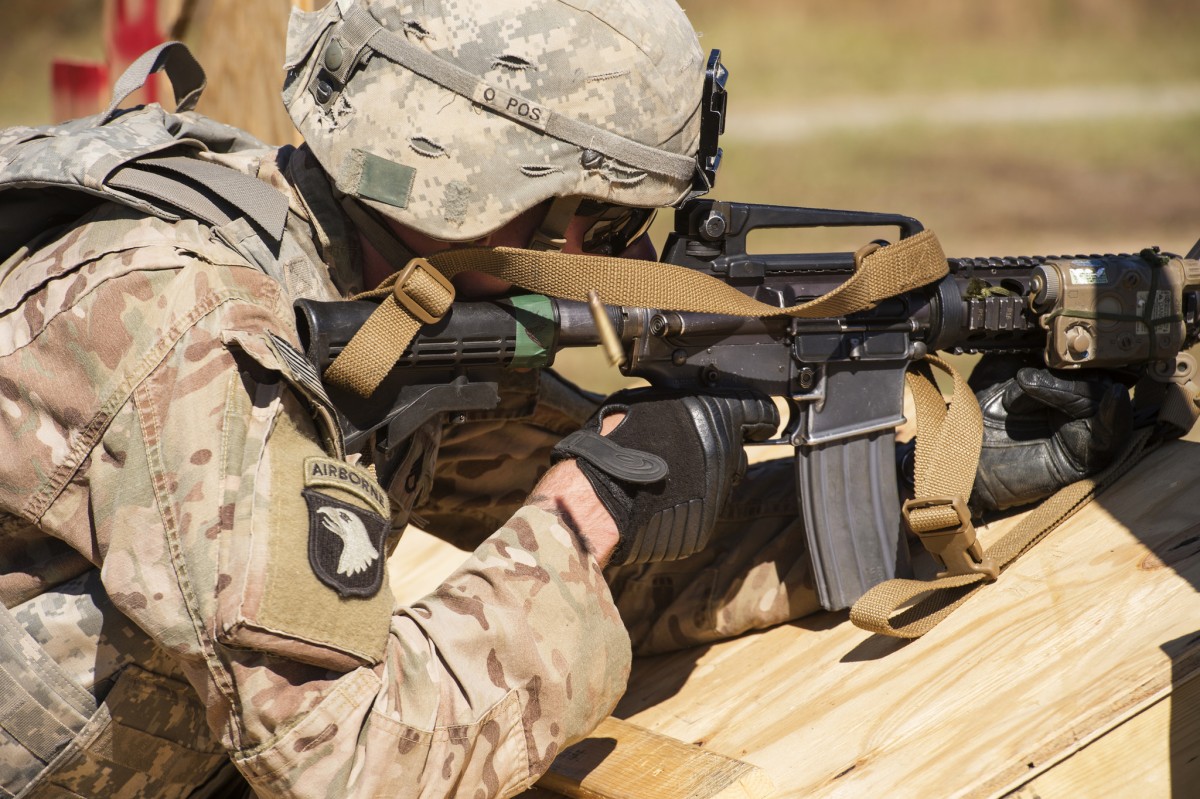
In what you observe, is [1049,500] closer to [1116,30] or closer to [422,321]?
[422,321]

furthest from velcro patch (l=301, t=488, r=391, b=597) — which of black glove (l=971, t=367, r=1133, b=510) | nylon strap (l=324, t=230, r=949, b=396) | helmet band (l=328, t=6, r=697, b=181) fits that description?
black glove (l=971, t=367, r=1133, b=510)

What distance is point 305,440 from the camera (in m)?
2.24

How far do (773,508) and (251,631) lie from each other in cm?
169

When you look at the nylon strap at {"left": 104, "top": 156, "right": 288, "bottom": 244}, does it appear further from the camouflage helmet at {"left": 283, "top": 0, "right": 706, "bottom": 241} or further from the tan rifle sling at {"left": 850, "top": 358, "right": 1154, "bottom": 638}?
the tan rifle sling at {"left": 850, "top": 358, "right": 1154, "bottom": 638}

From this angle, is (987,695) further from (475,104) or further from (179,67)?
(179,67)

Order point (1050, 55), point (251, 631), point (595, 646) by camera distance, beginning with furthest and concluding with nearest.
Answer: point (1050, 55), point (595, 646), point (251, 631)

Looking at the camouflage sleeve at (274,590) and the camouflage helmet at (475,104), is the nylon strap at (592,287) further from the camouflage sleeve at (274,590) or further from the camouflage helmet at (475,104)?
the camouflage sleeve at (274,590)

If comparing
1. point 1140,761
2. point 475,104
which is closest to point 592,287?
point 475,104

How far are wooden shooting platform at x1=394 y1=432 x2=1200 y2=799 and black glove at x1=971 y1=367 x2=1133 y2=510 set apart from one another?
4.2 inches

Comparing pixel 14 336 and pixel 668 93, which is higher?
pixel 668 93

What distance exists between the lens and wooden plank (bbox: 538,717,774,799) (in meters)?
2.50

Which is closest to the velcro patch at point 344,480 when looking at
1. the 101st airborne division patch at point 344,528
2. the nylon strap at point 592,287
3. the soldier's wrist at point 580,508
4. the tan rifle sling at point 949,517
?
the 101st airborne division patch at point 344,528

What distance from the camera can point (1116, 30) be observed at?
15664mm

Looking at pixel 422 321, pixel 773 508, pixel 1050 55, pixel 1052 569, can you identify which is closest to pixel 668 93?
pixel 422 321
